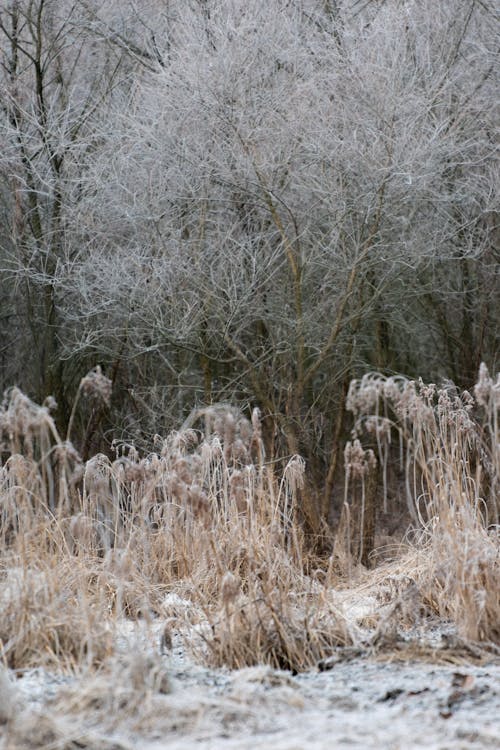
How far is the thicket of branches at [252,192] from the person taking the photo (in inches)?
285

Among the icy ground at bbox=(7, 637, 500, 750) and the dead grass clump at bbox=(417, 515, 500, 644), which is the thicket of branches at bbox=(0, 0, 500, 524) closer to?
the dead grass clump at bbox=(417, 515, 500, 644)

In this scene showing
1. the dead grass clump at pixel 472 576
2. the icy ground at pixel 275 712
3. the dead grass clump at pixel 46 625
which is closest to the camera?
the icy ground at pixel 275 712

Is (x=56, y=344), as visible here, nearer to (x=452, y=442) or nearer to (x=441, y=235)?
(x=441, y=235)

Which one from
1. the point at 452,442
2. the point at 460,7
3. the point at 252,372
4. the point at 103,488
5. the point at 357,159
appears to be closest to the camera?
the point at 103,488

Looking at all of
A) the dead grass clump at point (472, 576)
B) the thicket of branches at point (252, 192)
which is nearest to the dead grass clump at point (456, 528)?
the dead grass clump at point (472, 576)

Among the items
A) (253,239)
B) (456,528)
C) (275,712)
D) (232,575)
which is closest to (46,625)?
(232,575)

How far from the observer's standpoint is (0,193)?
9461 millimetres

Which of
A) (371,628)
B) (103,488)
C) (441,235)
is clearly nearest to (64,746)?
(103,488)

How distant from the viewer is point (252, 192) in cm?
750

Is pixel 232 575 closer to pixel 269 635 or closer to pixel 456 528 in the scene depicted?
pixel 269 635

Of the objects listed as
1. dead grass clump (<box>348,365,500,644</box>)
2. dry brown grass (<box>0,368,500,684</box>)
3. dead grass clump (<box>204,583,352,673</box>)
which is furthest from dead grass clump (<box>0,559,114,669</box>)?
dead grass clump (<box>348,365,500,644</box>)

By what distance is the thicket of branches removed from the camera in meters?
7.24

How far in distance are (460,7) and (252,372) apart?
364 cm

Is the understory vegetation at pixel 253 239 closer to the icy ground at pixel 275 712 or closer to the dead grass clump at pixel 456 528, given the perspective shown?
the dead grass clump at pixel 456 528
